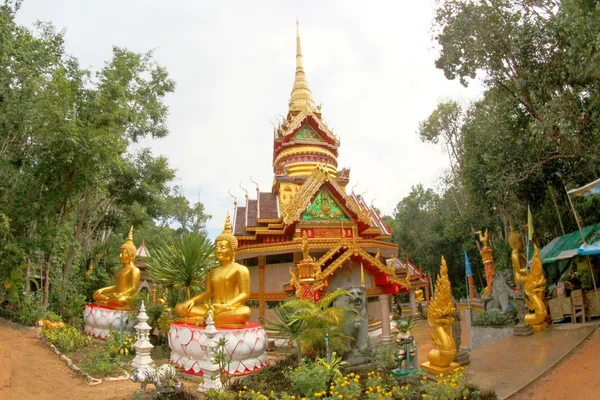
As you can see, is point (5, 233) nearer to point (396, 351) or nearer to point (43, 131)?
point (43, 131)

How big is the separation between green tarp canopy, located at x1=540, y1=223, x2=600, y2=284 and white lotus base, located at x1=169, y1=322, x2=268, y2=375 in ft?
28.9

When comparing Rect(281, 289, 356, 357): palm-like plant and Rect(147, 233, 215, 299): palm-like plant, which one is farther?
Rect(147, 233, 215, 299): palm-like plant

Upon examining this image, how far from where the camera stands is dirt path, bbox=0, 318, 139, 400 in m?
6.48

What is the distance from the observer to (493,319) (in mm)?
11352

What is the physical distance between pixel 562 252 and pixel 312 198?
24.8 ft

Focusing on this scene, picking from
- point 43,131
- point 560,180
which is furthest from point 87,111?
point 560,180

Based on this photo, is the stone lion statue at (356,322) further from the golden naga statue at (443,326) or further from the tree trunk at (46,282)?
the tree trunk at (46,282)

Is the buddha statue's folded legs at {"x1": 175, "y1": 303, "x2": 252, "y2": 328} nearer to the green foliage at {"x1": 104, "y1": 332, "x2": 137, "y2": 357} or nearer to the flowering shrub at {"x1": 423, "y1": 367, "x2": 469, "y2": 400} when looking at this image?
the green foliage at {"x1": 104, "y1": 332, "x2": 137, "y2": 357}

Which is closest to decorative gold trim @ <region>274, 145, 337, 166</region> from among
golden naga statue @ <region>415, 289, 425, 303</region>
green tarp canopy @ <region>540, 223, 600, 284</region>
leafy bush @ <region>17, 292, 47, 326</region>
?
green tarp canopy @ <region>540, 223, 600, 284</region>

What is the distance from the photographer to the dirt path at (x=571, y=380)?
5.97m

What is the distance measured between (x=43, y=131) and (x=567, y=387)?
544 inches

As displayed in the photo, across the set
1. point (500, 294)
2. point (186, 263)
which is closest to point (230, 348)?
point (186, 263)

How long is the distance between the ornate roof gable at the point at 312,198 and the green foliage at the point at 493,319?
4.50 m

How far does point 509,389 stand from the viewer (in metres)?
6.19
